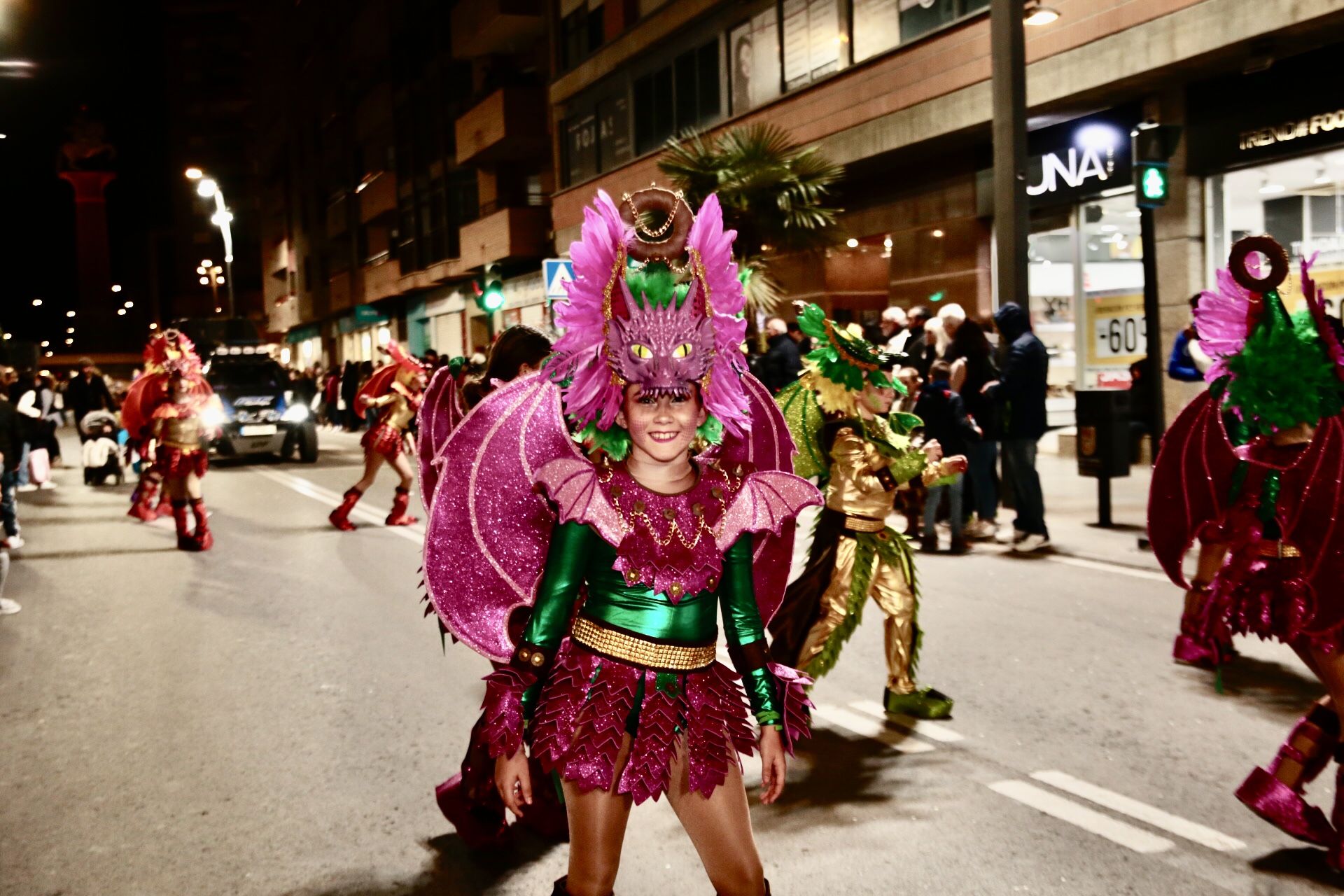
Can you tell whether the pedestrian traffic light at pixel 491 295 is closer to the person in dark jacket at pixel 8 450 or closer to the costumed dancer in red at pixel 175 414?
the costumed dancer in red at pixel 175 414

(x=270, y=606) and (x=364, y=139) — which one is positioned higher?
(x=364, y=139)

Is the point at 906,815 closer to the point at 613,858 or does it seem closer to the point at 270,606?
the point at 613,858

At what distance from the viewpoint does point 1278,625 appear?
4.04 meters

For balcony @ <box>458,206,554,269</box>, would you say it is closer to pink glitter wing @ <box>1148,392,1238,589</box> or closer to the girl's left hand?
pink glitter wing @ <box>1148,392,1238,589</box>

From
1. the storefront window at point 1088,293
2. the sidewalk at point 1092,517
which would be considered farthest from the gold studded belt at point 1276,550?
the storefront window at point 1088,293

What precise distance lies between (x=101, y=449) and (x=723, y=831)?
1962cm

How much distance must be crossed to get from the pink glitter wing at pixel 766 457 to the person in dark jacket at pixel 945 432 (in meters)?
7.32

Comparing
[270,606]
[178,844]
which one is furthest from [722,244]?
[270,606]

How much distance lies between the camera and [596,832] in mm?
2842

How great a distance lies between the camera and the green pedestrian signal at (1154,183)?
36.5 feet

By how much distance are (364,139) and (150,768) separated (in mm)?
48232

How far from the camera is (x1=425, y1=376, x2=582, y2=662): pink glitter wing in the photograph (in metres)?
3.23

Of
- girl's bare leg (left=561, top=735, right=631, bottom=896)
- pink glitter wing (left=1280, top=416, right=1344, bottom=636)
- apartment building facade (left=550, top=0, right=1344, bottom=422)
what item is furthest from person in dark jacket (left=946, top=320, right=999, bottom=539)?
girl's bare leg (left=561, top=735, right=631, bottom=896)

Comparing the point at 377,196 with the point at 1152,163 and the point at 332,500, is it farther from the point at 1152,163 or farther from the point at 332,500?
the point at 1152,163
